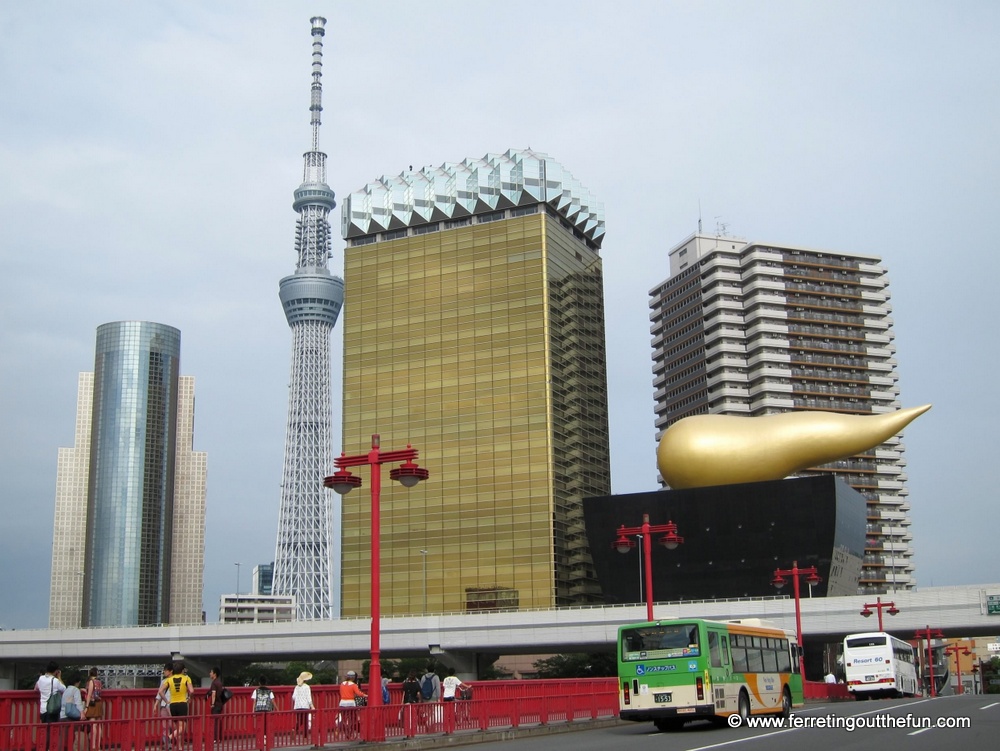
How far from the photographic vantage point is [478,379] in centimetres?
12912

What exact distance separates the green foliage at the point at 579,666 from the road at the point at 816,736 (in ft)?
239

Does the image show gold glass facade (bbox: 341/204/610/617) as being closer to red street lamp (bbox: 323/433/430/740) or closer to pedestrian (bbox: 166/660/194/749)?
red street lamp (bbox: 323/433/430/740)


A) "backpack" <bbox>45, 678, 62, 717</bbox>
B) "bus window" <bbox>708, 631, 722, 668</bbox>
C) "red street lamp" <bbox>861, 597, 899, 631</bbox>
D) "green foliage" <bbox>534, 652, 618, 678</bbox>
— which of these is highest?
"red street lamp" <bbox>861, 597, 899, 631</bbox>

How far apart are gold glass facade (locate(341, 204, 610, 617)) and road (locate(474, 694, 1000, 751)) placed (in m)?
87.8

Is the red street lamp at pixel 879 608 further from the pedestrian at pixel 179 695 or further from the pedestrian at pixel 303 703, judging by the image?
the pedestrian at pixel 179 695

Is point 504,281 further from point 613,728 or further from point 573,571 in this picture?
point 613,728

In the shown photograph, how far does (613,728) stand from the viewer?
3303 centimetres

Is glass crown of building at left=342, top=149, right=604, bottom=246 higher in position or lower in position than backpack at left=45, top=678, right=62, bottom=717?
higher

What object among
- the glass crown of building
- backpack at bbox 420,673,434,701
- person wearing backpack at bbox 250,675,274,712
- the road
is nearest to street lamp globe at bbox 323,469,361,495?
person wearing backpack at bbox 250,675,274,712

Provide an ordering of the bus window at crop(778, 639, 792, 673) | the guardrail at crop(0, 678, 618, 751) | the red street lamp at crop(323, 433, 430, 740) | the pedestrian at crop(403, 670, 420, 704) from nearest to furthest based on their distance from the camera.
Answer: the guardrail at crop(0, 678, 618, 751) < the red street lamp at crop(323, 433, 430, 740) < the pedestrian at crop(403, 670, 420, 704) < the bus window at crop(778, 639, 792, 673)

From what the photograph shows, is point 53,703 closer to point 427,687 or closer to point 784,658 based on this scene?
point 427,687

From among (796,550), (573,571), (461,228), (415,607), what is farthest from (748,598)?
(461,228)

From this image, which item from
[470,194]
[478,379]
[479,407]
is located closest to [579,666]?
[479,407]

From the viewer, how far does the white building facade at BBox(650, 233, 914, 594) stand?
495 ft
